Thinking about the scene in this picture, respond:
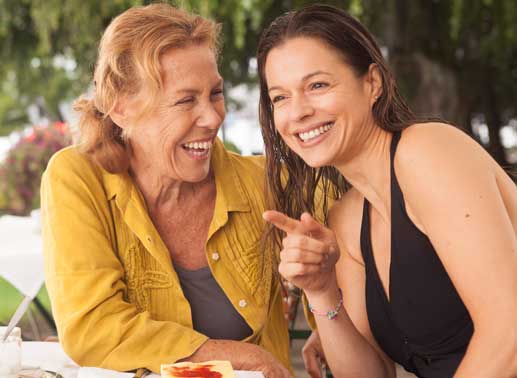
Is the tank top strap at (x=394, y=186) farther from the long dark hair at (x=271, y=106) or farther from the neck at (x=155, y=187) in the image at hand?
the neck at (x=155, y=187)

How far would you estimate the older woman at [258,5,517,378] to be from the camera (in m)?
1.77

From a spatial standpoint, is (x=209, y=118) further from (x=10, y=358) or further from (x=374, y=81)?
(x=10, y=358)

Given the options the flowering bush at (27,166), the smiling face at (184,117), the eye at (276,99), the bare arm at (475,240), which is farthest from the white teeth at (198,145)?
the flowering bush at (27,166)

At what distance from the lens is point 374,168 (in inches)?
82.4

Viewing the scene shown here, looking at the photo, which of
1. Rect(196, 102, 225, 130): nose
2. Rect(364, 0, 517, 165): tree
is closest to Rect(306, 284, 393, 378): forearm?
Rect(196, 102, 225, 130): nose

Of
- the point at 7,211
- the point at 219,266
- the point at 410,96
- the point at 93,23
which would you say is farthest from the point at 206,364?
the point at 410,96

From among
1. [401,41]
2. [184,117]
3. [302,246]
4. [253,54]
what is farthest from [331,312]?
[253,54]

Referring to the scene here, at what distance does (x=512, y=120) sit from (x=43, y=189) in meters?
8.06

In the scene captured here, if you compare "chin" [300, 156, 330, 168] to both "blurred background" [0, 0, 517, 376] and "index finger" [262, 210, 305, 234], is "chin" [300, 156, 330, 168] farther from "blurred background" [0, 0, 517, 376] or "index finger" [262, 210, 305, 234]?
"blurred background" [0, 0, 517, 376]

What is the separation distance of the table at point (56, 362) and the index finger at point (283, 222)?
348mm

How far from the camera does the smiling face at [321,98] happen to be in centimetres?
204

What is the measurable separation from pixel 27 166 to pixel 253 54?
2.99m

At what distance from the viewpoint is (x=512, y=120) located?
966 centimetres

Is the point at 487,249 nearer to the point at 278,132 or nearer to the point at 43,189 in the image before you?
the point at 278,132
